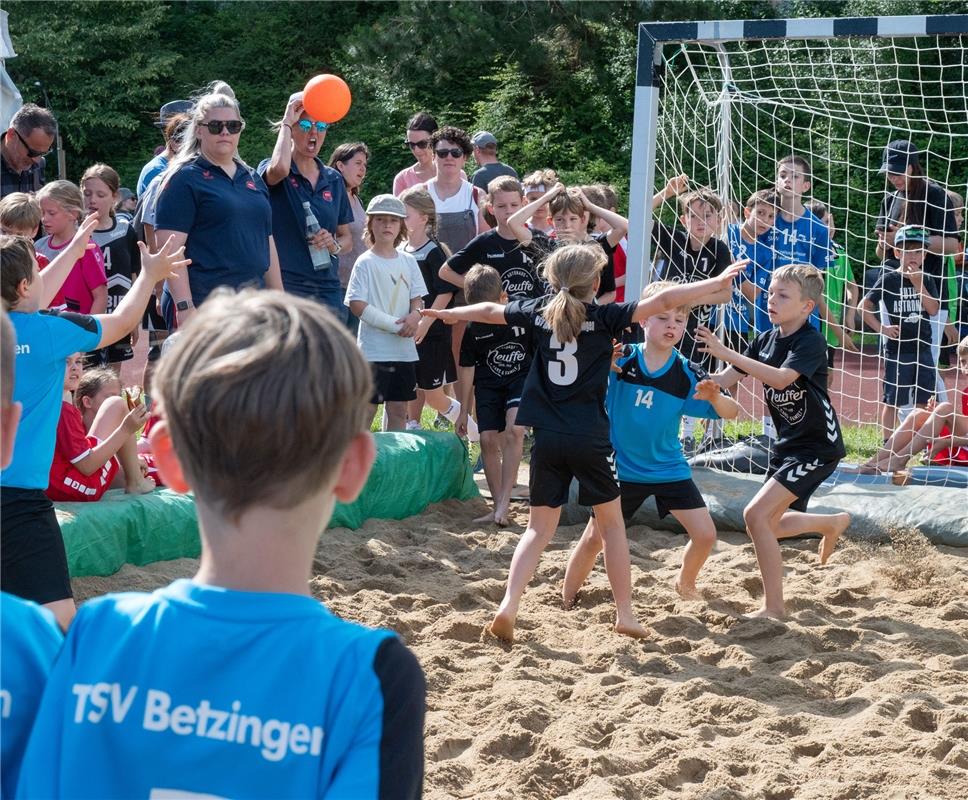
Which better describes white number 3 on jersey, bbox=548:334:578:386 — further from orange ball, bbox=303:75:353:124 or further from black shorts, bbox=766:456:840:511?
orange ball, bbox=303:75:353:124

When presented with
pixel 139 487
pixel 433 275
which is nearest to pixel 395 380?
pixel 433 275

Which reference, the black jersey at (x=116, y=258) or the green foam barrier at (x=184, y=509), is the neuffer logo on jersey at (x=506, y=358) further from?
the black jersey at (x=116, y=258)

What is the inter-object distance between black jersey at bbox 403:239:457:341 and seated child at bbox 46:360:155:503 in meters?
2.32

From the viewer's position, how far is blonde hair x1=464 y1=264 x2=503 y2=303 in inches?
251

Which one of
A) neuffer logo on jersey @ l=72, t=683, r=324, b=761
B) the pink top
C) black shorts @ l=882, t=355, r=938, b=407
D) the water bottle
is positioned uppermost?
the water bottle

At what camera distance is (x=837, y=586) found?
563 cm

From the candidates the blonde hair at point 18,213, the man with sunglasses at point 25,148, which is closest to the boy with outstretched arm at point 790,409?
the blonde hair at point 18,213

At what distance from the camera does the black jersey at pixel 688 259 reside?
7.47m

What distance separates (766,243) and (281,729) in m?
7.38

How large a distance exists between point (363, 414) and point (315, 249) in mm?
5272

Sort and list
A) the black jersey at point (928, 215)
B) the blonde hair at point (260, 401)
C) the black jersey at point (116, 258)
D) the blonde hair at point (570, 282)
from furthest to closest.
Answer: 1. the black jersey at point (928, 215)
2. the black jersey at point (116, 258)
3. the blonde hair at point (570, 282)
4. the blonde hair at point (260, 401)

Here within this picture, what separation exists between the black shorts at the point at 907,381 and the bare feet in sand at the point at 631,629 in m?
3.69

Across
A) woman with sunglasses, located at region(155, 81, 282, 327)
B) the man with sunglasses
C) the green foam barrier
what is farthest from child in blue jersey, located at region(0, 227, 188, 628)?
the man with sunglasses

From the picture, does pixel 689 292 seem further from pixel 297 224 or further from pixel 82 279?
pixel 82 279
